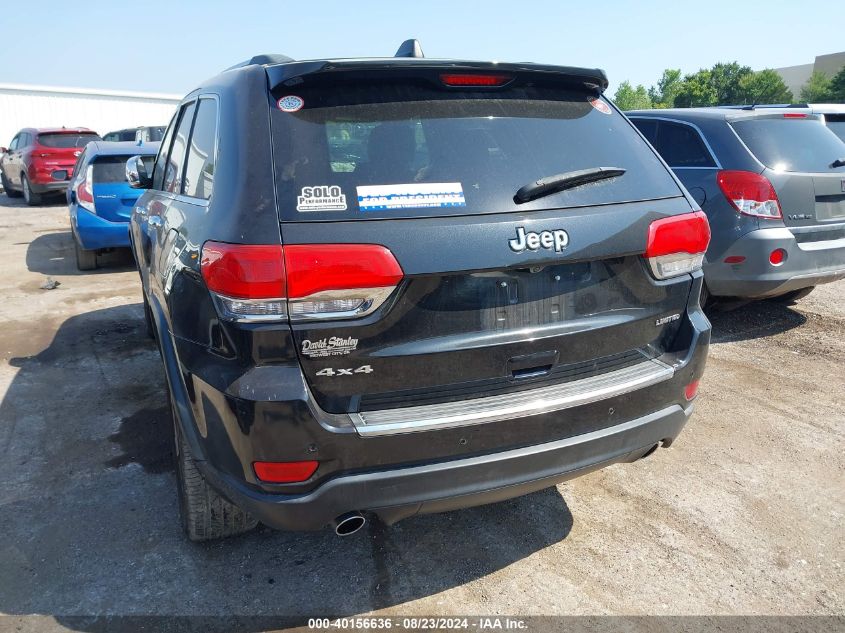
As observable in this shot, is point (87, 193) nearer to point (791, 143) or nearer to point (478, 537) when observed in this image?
point (478, 537)

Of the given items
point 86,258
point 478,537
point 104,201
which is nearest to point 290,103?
point 478,537

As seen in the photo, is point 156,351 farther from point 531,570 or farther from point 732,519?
point 732,519

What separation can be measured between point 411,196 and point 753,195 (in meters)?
3.81

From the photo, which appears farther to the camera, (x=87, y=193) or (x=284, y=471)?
(x=87, y=193)

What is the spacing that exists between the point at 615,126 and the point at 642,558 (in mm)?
1793

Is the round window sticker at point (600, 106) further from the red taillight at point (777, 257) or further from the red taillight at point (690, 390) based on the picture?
the red taillight at point (777, 257)

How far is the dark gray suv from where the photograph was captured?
491cm

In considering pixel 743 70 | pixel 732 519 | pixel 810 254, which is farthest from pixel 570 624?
pixel 743 70

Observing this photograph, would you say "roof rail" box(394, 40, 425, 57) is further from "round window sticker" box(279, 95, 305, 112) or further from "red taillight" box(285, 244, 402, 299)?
"red taillight" box(285, 244, 402, 299)

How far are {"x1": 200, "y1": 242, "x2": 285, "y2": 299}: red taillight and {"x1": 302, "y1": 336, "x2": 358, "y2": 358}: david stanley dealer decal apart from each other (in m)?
0.17

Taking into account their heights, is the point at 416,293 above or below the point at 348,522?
above

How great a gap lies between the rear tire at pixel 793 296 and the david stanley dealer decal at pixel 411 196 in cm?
Result: 507

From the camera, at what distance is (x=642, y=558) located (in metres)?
2.74

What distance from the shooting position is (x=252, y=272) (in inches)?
75.8
